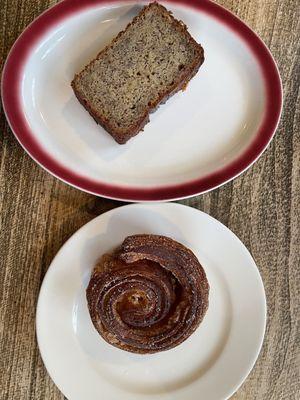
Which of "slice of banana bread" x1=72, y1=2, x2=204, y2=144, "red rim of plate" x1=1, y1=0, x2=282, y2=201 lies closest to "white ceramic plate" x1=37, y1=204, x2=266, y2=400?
"red rim of plate" x1=1, y1=0, x2=282, y2=201

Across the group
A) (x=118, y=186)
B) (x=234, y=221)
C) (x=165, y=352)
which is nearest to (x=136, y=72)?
(x=118, y=186)

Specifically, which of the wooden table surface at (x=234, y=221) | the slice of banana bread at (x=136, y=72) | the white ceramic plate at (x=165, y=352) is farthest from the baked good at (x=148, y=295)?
the slice of banana bread at (x=136, y=72)

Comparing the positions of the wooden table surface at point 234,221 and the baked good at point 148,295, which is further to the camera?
the wooden table surface at point 234,221

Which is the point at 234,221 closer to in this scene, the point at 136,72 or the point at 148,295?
the point at 148,295

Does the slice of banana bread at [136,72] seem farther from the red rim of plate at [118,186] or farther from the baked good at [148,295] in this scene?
the baked good at [148,295]

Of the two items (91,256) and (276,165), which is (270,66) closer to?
(276,165)

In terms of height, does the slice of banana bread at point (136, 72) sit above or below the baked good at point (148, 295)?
above

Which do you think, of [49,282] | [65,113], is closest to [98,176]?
[65,113]
